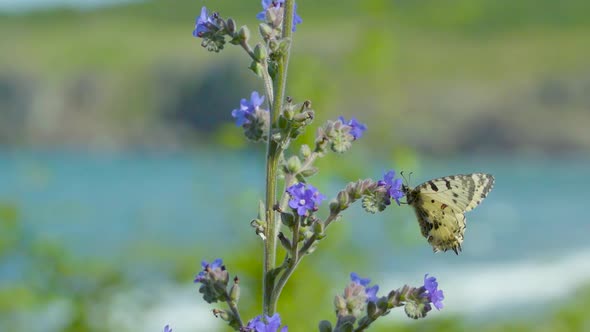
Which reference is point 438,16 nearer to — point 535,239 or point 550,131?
point 535,239

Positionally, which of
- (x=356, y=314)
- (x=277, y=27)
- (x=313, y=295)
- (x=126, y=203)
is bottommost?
(x=356, y=314)

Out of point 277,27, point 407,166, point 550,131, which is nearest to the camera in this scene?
point 277,27

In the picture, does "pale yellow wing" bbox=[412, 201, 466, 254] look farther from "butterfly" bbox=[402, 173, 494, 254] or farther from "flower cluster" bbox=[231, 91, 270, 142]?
"flower cluster" bbox=[231, 91, 270, 142]

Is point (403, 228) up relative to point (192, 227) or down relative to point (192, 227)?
down

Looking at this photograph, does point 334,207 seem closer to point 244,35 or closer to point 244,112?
point 244,112

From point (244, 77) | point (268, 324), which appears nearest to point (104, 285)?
point (268, 324)

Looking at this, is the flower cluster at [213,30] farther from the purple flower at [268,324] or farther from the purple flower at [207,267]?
the purple flower at [268,324]

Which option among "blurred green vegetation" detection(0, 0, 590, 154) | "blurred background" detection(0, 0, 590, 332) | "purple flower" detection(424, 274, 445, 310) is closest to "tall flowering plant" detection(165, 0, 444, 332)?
"purple flower" detection(424, 274, 445, 310)

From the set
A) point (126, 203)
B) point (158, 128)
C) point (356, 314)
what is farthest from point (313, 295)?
point (158, 128)
